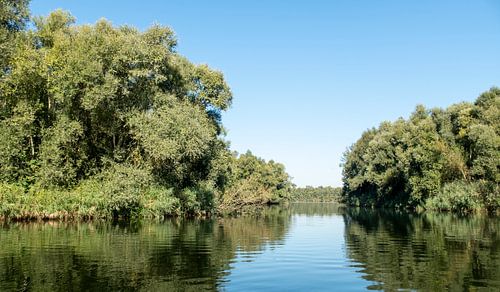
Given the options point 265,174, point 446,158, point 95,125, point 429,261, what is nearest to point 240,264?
point 429,261

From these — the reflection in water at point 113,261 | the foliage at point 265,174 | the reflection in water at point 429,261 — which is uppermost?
the foliage at point 265,174

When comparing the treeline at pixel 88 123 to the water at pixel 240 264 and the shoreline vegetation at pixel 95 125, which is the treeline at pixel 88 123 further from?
the water at pixel 240 264

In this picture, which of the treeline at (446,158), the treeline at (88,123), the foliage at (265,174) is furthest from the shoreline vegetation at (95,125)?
the foliage at (265,174)

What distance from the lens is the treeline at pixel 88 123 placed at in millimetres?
41562

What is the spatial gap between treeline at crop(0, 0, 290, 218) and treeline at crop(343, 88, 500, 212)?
140ft

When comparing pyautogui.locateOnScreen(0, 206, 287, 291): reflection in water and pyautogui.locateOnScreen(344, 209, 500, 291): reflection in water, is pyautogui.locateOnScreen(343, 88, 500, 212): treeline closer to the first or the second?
pyautogui.locateOnScreen(344, 209, 500, 291): reflection in water

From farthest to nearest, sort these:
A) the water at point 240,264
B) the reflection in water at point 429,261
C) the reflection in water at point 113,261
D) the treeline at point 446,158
Result: 1. the treeline at point 446,158
2. the reflection in water at point 429,261
3. the water at point 240,264
4. the reflection in water at point 113,261

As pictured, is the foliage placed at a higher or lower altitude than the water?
higher

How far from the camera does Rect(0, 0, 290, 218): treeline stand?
136ft

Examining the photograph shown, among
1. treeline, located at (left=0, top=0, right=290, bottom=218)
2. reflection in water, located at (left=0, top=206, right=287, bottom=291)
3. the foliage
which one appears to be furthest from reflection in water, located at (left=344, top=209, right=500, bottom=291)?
the foliage

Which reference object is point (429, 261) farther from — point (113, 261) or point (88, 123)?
point (88, 123)

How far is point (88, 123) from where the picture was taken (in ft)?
161

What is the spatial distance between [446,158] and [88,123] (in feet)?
190

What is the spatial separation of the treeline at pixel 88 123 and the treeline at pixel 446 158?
140ft
